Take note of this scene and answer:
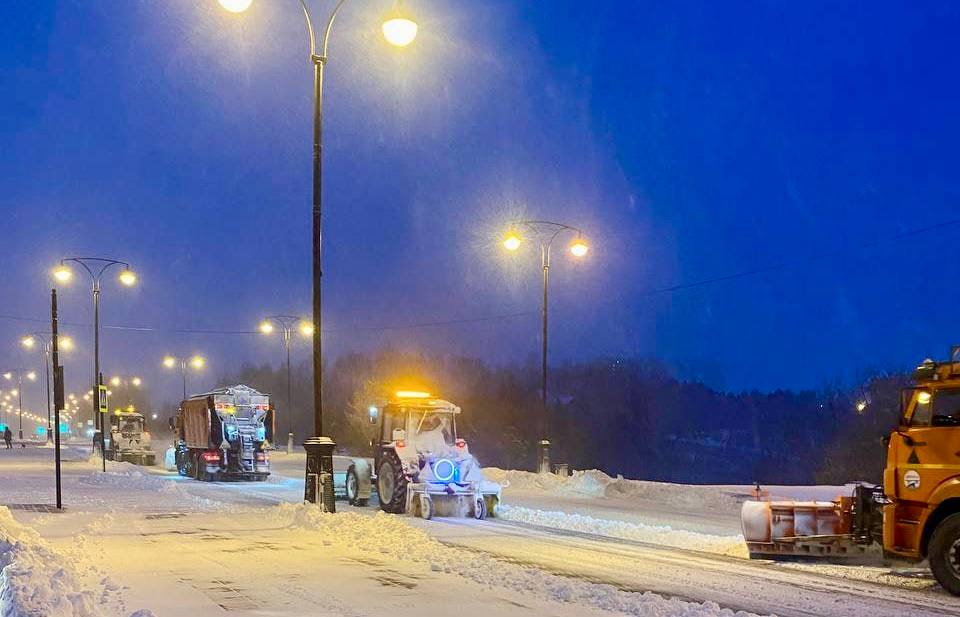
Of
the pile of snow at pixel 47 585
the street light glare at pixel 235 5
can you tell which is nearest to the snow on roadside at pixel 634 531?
the pile of snow at pixel 47 585

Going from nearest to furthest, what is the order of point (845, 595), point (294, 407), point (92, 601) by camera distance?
point (92, 601), point (845, 595), point (294, 407)

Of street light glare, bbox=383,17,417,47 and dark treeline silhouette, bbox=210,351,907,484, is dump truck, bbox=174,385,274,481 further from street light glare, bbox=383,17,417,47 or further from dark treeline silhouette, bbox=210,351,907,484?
dark treeline silhouette, bbox=210,351,907,484

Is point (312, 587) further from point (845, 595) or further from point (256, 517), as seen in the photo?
point (256, 517)

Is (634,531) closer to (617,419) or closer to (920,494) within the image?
(920,494)

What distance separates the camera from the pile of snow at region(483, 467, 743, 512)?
897 inches

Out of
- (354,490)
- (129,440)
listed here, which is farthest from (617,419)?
(354,490)

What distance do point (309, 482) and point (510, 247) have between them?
14.3 metres

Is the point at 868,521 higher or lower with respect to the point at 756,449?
higher

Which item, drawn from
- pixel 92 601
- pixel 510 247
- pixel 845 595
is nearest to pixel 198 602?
pixel 92 601

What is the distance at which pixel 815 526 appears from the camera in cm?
1318

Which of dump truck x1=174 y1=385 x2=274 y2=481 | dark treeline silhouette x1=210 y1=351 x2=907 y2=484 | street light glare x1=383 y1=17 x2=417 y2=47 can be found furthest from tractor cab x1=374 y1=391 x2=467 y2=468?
dark treeline silhouette x1=210 y1=351 x2=907 y2=484

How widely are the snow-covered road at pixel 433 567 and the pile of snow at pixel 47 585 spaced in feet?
0.18

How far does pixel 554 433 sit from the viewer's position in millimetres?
92938

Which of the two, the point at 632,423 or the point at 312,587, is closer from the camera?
the point at 312,587
